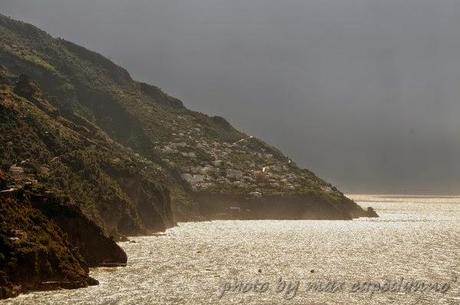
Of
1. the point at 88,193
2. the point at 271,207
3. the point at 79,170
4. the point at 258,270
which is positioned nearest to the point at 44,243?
the point at 258,270

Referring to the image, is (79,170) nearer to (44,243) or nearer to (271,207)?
(44,243)

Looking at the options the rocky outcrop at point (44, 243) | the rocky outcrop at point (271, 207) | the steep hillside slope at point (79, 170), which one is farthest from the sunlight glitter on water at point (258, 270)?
the rocky outcrop at point (271, 207)

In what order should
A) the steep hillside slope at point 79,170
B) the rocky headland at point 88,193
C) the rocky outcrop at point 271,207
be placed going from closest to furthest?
the rocky headland at point 88,193 → the steep hillside slope at point 79,170 → the rocky outcrop at point 271,207

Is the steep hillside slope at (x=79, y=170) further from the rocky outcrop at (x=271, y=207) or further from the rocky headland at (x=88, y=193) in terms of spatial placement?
the rocky outcrop at (x=271, y=207)

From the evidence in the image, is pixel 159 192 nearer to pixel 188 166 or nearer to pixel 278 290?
pixel 188 166

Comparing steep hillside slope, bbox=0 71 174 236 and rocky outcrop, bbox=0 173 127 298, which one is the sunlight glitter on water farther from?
steep hillside slope, bbox=0 71 174 236

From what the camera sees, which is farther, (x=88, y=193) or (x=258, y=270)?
(x=88, y=193)

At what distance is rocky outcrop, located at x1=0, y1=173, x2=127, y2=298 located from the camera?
41.0m

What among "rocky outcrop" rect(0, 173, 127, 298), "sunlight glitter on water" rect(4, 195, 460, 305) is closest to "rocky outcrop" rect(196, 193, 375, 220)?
"sunlight glitter on water" rect(4, 195, 460, 305)

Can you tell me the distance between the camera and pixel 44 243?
45.6 m

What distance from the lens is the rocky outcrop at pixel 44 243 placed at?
134ft

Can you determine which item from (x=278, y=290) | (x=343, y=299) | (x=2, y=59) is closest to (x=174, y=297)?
(x=278, y=290)

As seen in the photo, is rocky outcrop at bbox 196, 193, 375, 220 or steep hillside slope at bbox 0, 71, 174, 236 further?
rocky outcrop at bbox 196, 193, 375, 220

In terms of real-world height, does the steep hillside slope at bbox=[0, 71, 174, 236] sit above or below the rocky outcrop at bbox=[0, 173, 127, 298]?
Result: above
